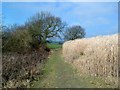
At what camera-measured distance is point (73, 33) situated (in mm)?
53656

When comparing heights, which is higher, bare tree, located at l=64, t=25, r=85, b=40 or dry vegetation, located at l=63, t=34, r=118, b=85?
bare tree, located at l=64, t=25, r=85, b=40

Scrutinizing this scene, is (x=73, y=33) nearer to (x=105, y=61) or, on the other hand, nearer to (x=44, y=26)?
(x=44, y=26)

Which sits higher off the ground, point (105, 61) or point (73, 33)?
point (73, 33)

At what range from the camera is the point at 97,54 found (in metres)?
13.6

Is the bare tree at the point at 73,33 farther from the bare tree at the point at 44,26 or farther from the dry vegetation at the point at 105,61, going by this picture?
the dry vegetation at the point at 105,61

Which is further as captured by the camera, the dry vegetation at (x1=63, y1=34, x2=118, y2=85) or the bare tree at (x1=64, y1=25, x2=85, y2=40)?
the bare tree at (x1=64, y1=25, x2=85, y2=40)

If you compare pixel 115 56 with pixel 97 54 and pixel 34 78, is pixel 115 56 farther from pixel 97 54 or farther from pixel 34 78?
pixel 34 78

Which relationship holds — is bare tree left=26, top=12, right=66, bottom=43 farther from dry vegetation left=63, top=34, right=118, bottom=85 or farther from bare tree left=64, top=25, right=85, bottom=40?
dry vegetation left=63, top=34, right=118, bottom=85

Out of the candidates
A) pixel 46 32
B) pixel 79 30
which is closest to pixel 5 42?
pixel 46 32

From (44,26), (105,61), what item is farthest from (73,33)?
(105,61)

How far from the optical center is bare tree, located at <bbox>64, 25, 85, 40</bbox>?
5225cm

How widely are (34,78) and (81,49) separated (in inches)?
305

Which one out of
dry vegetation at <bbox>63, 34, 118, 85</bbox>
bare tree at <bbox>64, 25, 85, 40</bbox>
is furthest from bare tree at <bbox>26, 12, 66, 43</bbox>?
dry vegetation at <bbox>63, 34, 118, 85</bbox>

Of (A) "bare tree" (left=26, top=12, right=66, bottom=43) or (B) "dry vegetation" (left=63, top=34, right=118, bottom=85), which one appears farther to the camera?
(A) "bare tree" (left=26, top=12, right=66, bottom=43)
